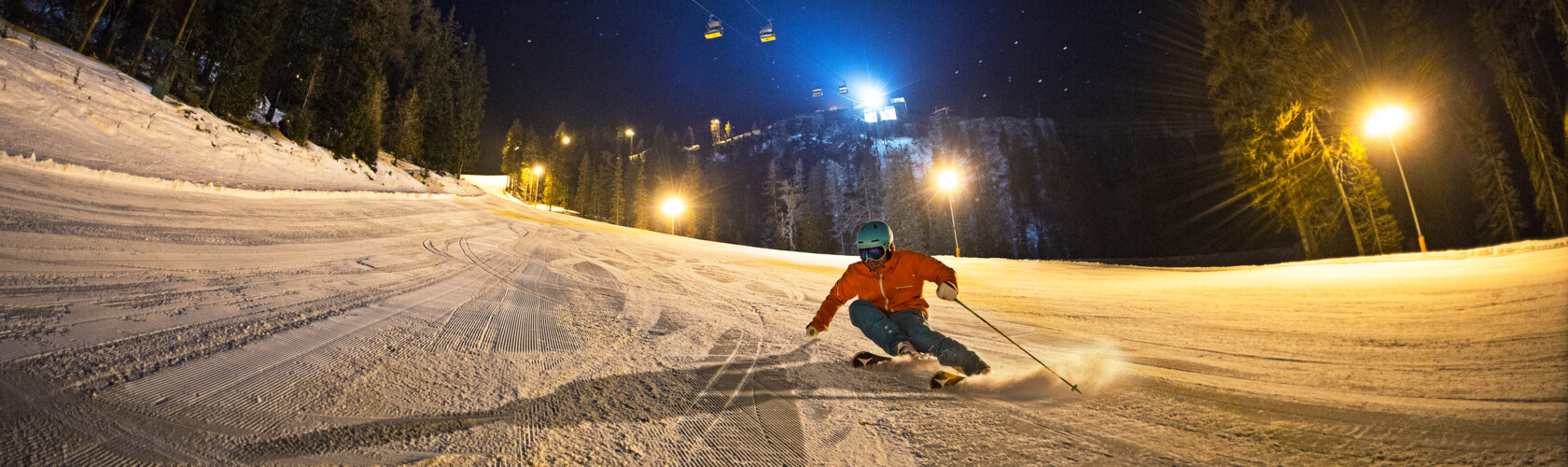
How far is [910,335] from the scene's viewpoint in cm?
395

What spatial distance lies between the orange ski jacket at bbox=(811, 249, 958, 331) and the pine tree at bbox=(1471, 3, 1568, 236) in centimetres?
2979

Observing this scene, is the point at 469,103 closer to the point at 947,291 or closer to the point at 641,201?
the point at 641,201

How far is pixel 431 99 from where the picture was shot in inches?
1438

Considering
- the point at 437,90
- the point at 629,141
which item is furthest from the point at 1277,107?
the point at 629,141

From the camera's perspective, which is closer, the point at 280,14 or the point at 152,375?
the point at 152,375

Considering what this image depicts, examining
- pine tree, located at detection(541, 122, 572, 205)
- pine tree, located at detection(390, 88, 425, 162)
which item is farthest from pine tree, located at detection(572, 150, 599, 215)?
pine tree, located at detection(390, 88, 425, 162)

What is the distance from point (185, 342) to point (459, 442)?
2.50 metres

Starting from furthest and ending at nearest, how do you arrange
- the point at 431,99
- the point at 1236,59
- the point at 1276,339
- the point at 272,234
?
the point at 431,99 < the point at 1236,59 < the point at 272,234 < the point at 1276,339

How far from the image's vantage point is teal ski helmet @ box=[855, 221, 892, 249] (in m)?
4.14

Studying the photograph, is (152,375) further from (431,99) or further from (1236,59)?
(431,99)

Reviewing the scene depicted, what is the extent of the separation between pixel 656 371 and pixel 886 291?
1.96 metres

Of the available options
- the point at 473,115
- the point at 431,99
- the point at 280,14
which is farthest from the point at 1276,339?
the point at 473,115

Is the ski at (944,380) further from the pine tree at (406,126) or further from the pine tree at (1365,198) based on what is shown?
Result: the pine tree at (406,126)

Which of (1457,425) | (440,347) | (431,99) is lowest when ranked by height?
(440,347)
